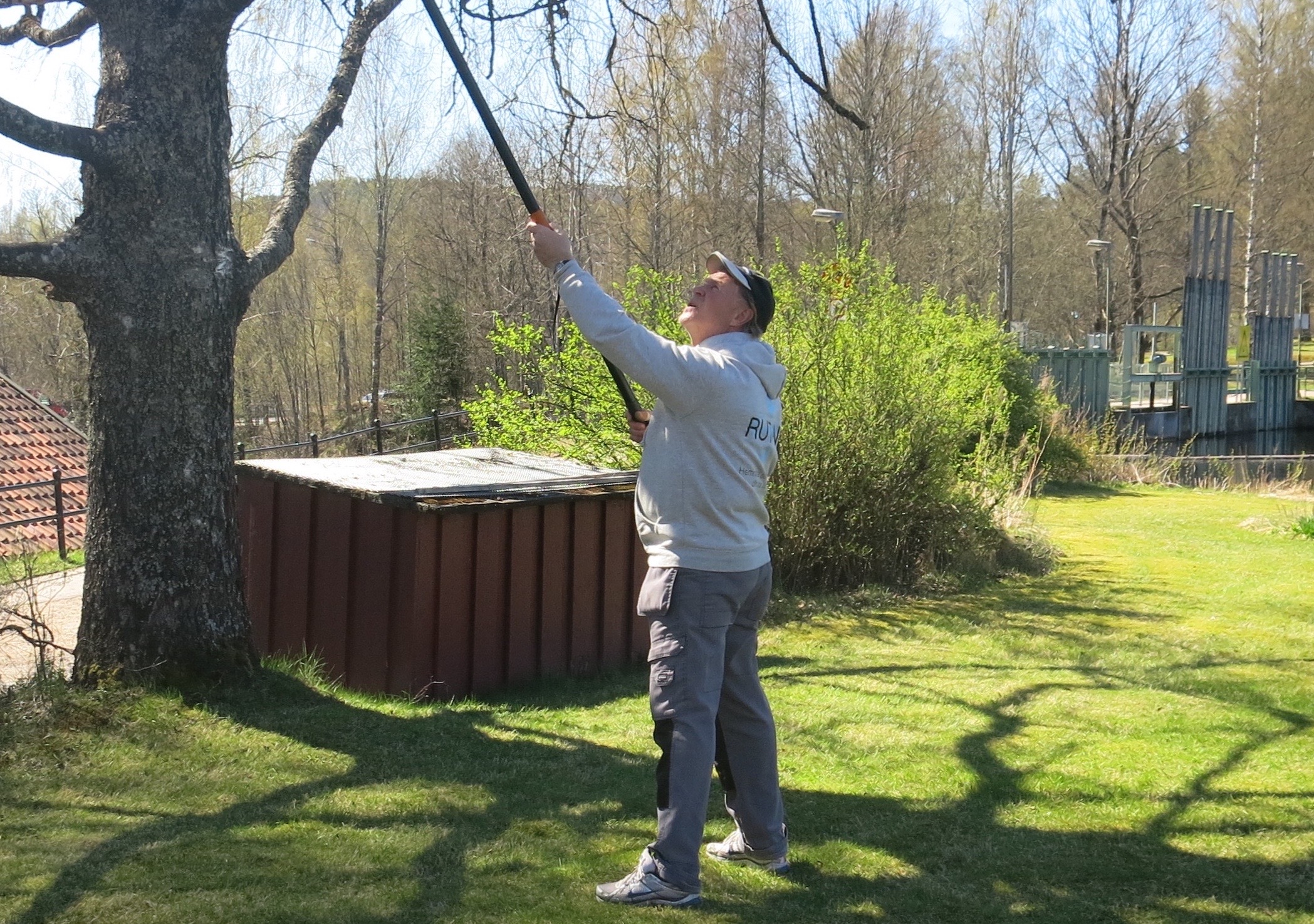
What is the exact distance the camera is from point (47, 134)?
517cm

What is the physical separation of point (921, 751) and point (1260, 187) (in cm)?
4780

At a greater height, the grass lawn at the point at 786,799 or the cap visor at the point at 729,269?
the cap visor at the point at 729,269

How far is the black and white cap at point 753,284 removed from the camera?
3711 millimetres

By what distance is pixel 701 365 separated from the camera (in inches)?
135

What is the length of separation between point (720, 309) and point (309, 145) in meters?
3.54

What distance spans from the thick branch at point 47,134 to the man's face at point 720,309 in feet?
10.1

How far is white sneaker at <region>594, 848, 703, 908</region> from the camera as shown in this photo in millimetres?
3486

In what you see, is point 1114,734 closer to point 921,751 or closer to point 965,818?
point 921,751

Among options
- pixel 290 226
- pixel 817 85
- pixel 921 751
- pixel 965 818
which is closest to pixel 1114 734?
pixel 921 751

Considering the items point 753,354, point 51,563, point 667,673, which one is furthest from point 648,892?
point 51,563

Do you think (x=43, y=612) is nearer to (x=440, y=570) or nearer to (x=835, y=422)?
(x=440, y=570)

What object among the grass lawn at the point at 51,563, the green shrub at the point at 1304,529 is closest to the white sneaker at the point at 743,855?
the grass lawn at the point at 51,563

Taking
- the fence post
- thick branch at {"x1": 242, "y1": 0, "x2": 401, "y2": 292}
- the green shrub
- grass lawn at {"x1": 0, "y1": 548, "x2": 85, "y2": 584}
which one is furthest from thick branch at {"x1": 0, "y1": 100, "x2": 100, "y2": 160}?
the green shrub

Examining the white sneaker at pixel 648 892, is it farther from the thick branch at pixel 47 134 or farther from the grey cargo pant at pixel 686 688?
the thick branch at pixel 47 134
